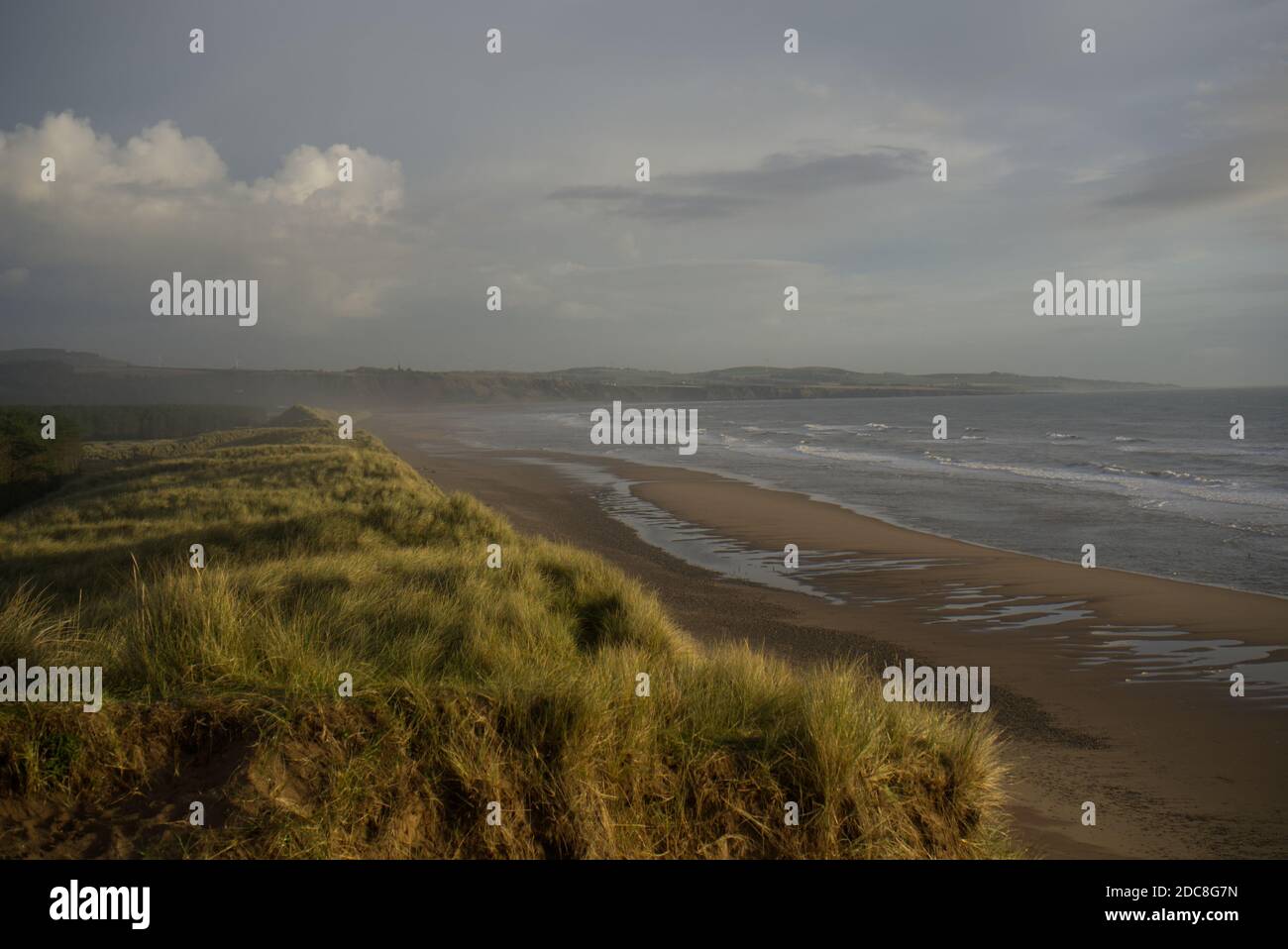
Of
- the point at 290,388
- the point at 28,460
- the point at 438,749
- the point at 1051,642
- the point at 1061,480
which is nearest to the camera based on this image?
the point at 438,749

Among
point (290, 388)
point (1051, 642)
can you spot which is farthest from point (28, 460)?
point (290, 388)

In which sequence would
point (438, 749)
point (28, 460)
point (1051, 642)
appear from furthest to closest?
point (28, 460), point (1051, 642), point (438, 749)

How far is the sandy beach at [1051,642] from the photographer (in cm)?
648

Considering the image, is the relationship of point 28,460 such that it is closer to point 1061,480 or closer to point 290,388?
point 1061,480

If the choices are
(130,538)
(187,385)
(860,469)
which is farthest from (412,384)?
(130,538)

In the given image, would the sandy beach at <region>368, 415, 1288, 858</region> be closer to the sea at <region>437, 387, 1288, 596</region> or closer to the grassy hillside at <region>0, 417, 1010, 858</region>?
the grassy hillside at <region>0, 417, 1010, 858</region>

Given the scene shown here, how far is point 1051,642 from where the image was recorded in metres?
11.7

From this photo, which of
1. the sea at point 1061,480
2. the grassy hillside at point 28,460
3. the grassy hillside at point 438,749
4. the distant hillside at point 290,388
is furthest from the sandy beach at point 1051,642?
the distant hillside at point 290,388

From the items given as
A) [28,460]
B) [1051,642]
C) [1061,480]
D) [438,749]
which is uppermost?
[28,460]

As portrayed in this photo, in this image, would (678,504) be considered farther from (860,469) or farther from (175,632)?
(175,632)

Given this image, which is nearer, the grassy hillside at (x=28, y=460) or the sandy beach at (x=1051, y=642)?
the sandy beach at (x=1051, y=642)

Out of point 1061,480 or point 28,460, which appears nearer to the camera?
point 28,460

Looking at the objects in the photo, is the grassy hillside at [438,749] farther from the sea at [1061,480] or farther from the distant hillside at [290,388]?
the distant hillside at [290,388]

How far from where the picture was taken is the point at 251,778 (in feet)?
12.1
